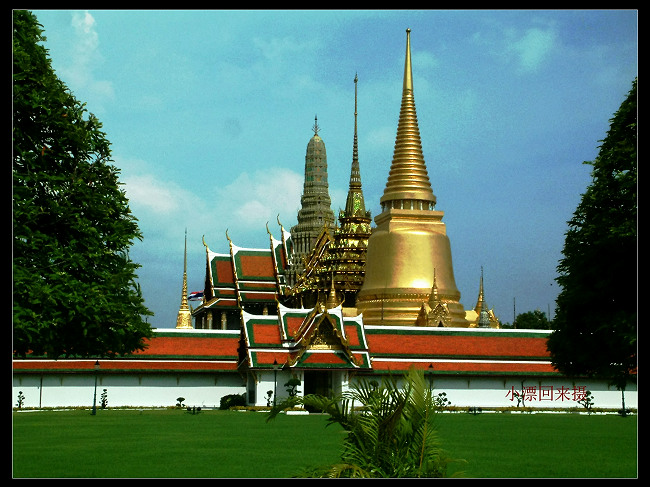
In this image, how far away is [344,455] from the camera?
13.5 meters

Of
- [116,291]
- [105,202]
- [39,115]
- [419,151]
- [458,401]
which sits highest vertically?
[419,151]

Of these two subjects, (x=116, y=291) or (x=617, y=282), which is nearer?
(x=116, y=291)

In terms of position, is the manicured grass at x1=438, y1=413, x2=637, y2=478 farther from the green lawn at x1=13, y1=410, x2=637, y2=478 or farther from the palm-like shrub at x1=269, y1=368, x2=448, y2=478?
the palm-like shrub at x1=269, y1=368, x2=448, y2=478

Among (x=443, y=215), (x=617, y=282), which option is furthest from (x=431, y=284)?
(x=617, y=282)

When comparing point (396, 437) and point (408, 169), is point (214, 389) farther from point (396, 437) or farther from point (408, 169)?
point (396, 437)

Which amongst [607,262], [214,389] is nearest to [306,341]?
[214,389]

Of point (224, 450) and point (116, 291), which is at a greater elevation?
point (116, 291)

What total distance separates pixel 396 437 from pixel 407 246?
177ft

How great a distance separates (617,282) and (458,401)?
2428 cm

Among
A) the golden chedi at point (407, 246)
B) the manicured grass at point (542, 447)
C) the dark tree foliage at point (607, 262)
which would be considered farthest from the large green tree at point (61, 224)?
the golden chedi at point (407, 246)

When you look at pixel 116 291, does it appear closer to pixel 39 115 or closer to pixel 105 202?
pixel 105 202

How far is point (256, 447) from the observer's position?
80.8ft

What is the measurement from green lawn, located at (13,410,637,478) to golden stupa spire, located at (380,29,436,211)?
1232 inches

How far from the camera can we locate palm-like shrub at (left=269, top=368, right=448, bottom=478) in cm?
1321
